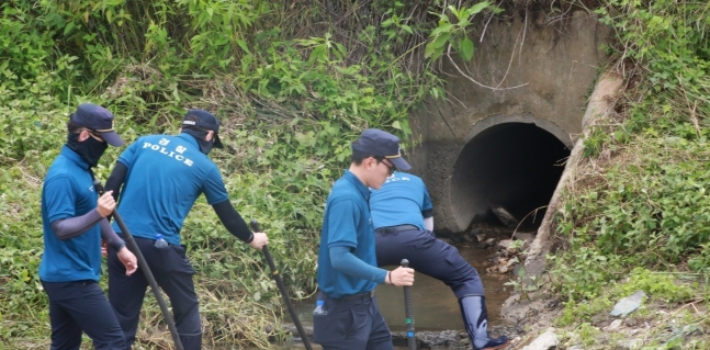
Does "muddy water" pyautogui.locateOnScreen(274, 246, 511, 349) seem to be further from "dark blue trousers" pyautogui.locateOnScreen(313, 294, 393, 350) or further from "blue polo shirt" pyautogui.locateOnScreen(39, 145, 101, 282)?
"blue polo shirt" pyautogui.locateOnScreen(39, 145, 101, 282)

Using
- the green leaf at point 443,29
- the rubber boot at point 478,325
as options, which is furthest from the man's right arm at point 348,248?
the green leaf at point 443,29

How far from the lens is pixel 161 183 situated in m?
5.84

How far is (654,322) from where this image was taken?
20.8 ft

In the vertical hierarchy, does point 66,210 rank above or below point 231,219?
above

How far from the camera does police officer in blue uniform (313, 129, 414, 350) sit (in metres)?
5.11

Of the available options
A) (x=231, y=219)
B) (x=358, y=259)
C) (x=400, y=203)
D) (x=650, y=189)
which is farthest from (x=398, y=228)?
(x=650, y=189)

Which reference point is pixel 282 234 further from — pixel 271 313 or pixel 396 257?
pixel 396 257

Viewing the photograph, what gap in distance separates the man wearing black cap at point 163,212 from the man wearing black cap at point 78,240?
458mm

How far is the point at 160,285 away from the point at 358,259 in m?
1.61

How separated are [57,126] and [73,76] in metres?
1.36

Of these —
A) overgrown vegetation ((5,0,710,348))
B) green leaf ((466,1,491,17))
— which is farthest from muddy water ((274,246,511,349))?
green leaf ((466,1,491,17))

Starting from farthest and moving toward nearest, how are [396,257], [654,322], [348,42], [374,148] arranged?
[348,42] < [396,257] < [654,322] < [374,148]

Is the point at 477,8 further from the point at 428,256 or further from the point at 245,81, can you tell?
the point at 428,256

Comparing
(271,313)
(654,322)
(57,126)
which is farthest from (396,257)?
(57,126)
